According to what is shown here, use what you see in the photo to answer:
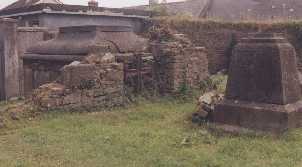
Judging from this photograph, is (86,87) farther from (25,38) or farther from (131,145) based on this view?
(25,38)

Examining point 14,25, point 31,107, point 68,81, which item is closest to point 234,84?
point 68,81

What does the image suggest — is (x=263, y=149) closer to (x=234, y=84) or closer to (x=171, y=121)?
(x=234, y=84)

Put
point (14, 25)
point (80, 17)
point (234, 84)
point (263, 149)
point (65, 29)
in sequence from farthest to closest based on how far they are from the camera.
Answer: point (80, 17)
point (14, 25)
point (65, 29)
point (234, 84)
point (263, 149)

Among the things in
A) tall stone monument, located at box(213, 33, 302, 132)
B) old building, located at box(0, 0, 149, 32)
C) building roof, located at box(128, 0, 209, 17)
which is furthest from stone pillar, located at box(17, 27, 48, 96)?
building roof, located at box(128, 0, 209, 17)

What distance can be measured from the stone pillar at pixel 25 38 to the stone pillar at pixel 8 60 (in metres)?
0.14

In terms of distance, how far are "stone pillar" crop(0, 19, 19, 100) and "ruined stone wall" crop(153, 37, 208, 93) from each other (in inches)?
157

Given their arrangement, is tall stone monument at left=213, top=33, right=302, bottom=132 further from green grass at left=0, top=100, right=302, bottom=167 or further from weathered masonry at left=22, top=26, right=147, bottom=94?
weathered masonry at left=22, top=26, right=147, bottom=94

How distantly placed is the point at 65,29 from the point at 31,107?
2918 mm

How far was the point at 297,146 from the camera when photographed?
5379 millimetres

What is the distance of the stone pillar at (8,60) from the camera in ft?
34.3

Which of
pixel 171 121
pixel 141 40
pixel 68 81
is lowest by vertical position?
pixel 171 121

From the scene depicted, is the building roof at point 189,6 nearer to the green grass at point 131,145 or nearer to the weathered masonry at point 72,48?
the weathered masonry at point 72,48

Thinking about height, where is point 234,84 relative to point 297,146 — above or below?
above

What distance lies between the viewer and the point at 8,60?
1052cm
